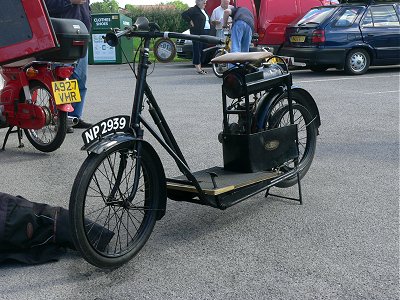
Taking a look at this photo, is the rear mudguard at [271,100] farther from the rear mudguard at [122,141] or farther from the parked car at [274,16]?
the parked car at [274,16]

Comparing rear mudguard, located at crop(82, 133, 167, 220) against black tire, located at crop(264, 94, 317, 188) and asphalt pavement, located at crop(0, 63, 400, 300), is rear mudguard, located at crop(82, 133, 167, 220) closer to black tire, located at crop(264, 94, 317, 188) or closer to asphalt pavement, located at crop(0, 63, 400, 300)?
asphalt pavement, located at crop(0, 63, 400, 300)

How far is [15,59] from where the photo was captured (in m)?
5.46

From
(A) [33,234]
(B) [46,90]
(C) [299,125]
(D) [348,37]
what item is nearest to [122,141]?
(A) [33,234]

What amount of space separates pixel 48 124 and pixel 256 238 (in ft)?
10.5

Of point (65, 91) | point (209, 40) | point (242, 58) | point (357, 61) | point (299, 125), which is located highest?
point (209, 40)

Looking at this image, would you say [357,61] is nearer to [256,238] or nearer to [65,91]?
[65,91]

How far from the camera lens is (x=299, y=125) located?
16.6 feet

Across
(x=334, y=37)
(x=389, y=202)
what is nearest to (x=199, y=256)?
(x=389, y=202)

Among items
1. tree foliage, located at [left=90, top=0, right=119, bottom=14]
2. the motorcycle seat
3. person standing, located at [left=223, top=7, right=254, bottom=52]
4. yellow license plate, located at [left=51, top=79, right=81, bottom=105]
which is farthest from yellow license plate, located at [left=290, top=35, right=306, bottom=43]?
tree foliage, located at [left=90, top=0, right=119, bottom=14]

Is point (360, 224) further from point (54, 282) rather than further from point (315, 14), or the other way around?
point (315, 14)

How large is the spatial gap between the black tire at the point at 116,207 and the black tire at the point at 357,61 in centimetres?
1076

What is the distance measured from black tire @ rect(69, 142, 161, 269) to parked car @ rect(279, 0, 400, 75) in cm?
1031

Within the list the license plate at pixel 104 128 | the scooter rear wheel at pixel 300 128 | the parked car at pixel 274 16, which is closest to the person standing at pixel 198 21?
the parked car at pixel 274 16

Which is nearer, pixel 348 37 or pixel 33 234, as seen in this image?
pixel 33 234
